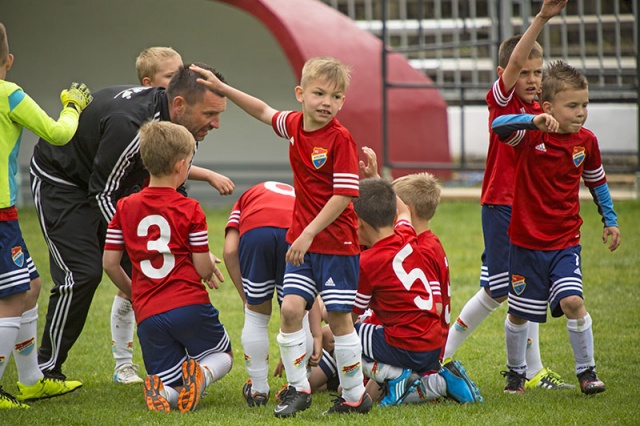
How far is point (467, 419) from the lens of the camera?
4031 millimetres

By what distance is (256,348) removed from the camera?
14.6 feet

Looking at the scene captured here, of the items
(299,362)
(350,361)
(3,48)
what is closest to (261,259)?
(299,362)

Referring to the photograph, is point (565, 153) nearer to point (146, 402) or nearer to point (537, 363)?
point (537, 363)

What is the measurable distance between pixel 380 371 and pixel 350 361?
39 cm

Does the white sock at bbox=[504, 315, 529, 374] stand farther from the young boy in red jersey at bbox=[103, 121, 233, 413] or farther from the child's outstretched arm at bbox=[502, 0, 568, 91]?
the young boy in red jersey at bbox=[103, 121, 233, 413]

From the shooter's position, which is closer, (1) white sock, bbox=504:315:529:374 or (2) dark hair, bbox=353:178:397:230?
(2) dark hair, bbox=353:178:397:230

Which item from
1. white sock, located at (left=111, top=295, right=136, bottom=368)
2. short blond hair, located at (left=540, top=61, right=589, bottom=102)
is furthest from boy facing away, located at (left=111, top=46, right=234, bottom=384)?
short blond hair, located at (left=540, top=61, right=589, bottom=102)

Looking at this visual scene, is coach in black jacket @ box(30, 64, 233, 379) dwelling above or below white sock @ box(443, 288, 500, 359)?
above

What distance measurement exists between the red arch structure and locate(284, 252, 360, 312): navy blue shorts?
779cm

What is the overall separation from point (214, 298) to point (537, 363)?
10.6 feet

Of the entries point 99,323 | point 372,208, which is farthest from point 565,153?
point 99,323

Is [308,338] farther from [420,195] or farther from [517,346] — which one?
[517,346]

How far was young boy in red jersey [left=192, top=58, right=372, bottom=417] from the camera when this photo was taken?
4.06 metres

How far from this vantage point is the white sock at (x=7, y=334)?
14.1 ft
